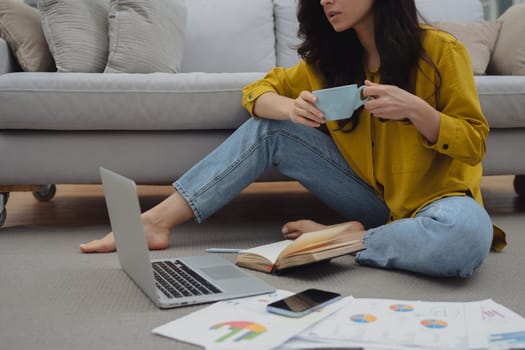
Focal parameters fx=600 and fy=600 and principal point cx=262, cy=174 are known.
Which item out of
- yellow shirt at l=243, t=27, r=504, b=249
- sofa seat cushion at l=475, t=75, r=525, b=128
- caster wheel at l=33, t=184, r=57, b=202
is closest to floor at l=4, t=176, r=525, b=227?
caster wheel at l=33, t=184, r=57, b=202

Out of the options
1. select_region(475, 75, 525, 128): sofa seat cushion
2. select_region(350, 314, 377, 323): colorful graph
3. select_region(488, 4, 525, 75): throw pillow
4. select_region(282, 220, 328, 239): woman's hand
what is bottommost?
select_region(282, 220, 328, 239): woman's hand

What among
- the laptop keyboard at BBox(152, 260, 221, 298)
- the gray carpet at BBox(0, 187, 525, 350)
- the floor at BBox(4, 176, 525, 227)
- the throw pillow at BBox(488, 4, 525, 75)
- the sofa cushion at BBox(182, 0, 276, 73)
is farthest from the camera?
the sofa cushion at BBox(182, 0, 276, 73)

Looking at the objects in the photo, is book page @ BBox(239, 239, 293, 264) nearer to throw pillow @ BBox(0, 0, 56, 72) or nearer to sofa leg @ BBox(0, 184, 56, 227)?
sofa leg @ BBox(0, 184, 56, 227)

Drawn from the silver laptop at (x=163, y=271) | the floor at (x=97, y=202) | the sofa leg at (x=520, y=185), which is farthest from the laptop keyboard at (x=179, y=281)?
the sofa leg at (x=520, y=185)

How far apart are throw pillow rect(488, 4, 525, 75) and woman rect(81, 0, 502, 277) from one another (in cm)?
104

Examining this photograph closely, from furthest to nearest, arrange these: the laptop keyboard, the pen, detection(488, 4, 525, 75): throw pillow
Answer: detection(488, 4, 525, 75): throw pillow < the pen < the laptop keyboard

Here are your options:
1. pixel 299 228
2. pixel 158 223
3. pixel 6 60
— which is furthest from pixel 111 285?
pixel 6 60

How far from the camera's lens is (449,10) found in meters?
2.68

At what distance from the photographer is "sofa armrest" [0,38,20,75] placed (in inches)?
81.3

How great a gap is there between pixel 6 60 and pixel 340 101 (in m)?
1.36

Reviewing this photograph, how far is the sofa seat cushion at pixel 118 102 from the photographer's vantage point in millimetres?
1861

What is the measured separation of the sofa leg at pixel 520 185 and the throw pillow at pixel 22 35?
2.01m

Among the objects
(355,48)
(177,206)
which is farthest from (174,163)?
(355,48)

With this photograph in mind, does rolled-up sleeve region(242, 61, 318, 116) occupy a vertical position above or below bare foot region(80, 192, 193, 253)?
above
